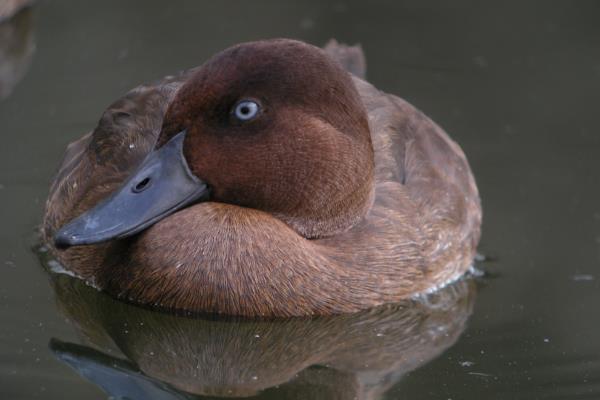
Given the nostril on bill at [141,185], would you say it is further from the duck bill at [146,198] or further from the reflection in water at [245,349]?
the reflection in water at [245,349]

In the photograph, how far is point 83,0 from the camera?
10359 millimetres

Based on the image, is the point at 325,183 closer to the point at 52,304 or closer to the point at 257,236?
the point at 257,236

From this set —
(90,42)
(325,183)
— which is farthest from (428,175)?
(90,42)

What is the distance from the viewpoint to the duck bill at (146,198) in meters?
5.84

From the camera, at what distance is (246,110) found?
5852 millimetres

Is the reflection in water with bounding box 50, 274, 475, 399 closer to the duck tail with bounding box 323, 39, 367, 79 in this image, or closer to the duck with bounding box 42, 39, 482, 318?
the duck with bounding box 42, 39, 482, 318

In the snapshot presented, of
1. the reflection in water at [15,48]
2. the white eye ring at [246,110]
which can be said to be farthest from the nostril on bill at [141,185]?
the reflection in water at [15,48]

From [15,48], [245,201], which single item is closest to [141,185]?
[245,201]

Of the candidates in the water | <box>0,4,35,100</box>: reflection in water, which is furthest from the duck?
<box>0,4,35,100</box>: reflection in water

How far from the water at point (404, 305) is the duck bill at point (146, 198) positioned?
0.50 meters

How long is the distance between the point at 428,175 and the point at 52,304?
2022 mm

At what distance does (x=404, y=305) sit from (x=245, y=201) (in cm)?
102

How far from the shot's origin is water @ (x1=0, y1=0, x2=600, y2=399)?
5715 millimetres

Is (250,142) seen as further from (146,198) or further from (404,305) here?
(404,305)
